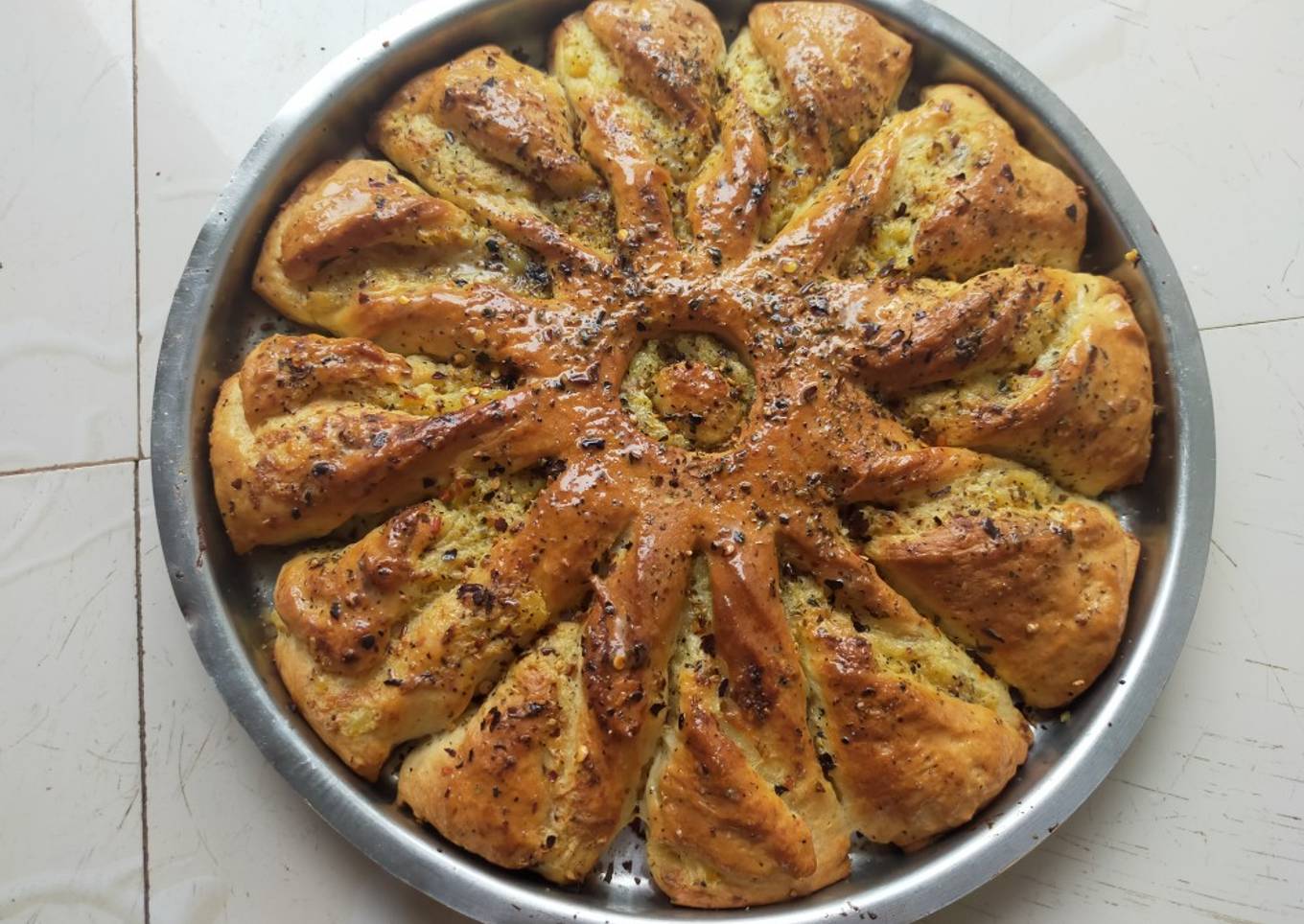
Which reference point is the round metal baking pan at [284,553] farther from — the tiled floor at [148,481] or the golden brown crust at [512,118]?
the tiled floor at [148,481]

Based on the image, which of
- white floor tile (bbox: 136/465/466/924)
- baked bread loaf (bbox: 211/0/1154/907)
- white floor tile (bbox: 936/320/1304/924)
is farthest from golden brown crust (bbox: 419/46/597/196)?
white floor tile (bbox: 936/320/1304/924)

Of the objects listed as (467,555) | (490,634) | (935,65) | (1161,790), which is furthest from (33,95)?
(1161,790)

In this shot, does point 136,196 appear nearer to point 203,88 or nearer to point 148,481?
point 203,88

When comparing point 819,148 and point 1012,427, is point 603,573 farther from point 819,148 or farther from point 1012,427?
point 819,148

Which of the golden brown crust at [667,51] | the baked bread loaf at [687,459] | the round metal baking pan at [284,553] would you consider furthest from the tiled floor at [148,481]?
the golden brown crust at [667,51]

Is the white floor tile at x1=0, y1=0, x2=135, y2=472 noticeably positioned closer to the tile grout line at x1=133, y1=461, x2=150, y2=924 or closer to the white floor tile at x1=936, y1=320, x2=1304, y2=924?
the tile grout line at x1=133, y1=461, x2=150, y2=924

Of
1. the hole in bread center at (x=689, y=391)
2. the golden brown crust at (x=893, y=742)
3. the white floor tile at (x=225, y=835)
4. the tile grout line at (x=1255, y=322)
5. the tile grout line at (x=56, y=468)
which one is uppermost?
the hole in bread center at (x=689, y=391)
